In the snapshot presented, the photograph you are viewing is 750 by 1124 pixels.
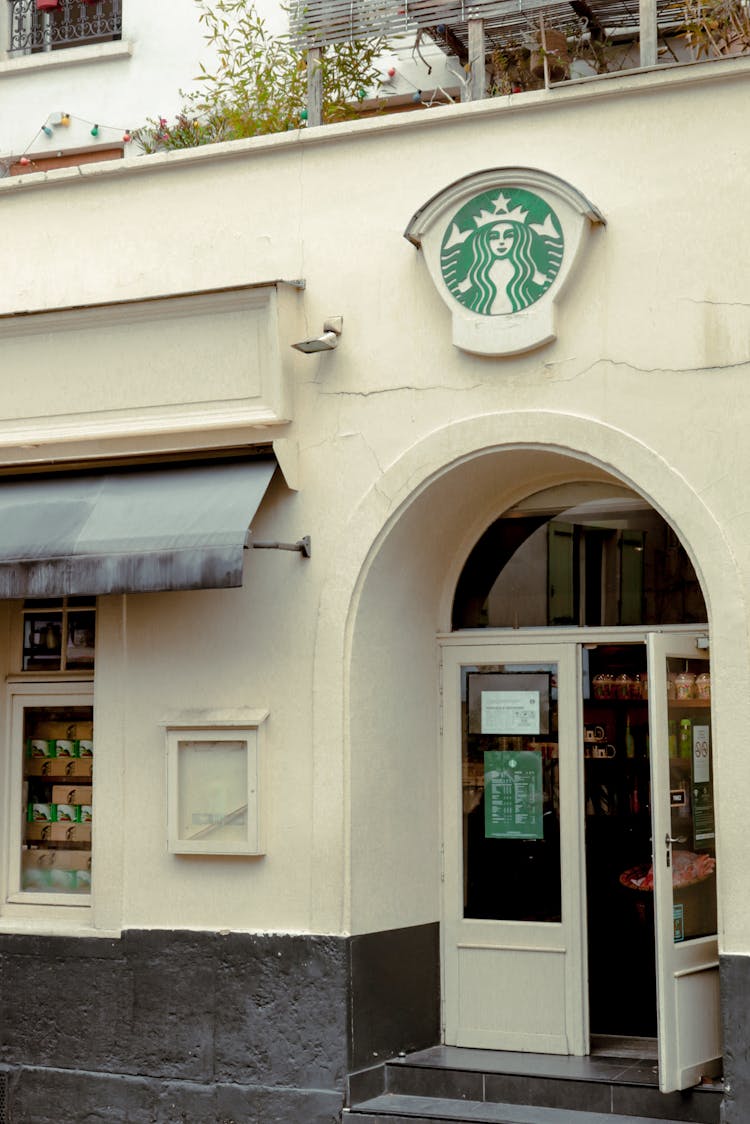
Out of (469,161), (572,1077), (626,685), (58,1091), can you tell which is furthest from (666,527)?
(58,1091)

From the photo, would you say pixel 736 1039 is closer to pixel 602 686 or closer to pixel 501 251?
pixel 602 686

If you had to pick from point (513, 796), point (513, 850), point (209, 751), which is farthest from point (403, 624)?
point (513, 850)

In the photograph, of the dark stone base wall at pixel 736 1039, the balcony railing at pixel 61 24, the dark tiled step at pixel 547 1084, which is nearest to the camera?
the dark stone base wall at pixel 736 1039

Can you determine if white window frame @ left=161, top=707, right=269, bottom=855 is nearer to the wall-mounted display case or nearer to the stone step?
the wall-mounted display case

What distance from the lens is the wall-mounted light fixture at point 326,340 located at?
332 inches

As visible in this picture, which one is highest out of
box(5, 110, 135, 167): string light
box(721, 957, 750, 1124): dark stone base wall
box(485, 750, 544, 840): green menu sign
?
box(5, 110, 135, 167): string light

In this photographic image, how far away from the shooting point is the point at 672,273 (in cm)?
779

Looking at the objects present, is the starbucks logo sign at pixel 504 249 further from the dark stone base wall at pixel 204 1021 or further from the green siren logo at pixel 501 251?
the dark stone base wall at pixel 204 1021

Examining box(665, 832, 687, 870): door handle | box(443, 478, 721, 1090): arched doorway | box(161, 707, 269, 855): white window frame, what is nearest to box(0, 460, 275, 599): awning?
box(161, 707, 269, 855): white window frame

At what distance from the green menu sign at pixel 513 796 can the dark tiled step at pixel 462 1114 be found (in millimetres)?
1505

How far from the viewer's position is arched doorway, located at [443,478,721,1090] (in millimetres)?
8664

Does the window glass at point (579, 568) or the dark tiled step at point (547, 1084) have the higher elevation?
the window glass at point (579, 568)

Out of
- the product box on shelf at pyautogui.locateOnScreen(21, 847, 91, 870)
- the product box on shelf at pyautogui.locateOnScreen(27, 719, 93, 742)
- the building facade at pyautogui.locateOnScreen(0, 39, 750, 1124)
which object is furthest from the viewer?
the product box on shelf at pyautogui.locateOnScreen(27, 719, 93, 742)

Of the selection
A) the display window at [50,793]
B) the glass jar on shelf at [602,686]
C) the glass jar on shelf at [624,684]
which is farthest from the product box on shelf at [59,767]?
the glass jar on shelf at [624,684]
